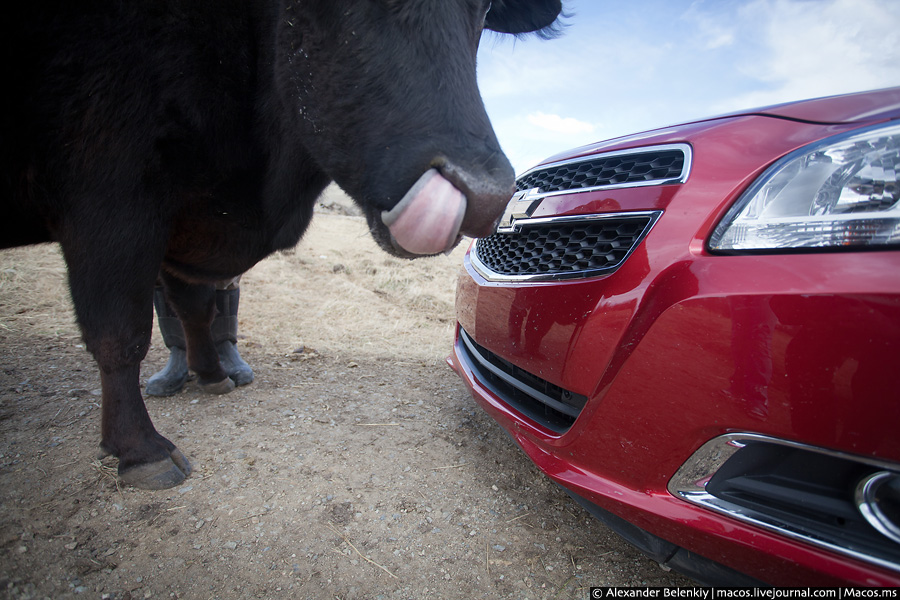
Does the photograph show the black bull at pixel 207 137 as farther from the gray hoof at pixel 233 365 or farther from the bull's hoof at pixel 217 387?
the gray hoof at pixel 233 365

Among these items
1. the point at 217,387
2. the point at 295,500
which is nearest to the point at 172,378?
the point at 217,387

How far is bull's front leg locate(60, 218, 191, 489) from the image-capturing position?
5.80 ft

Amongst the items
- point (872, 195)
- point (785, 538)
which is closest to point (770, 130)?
point (872, 195)

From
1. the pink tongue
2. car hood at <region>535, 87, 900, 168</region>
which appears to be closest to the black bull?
the pink tongue

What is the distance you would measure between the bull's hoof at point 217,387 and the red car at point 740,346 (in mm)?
1991

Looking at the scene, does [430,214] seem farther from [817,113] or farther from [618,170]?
[817,113]

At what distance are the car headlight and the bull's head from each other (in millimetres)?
674

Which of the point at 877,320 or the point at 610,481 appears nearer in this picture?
the point at 877,320

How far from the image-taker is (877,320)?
0.99 m

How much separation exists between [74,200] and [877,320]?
2528mm

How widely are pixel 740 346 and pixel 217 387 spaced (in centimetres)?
273

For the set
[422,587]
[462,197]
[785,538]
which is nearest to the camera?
[785,538]

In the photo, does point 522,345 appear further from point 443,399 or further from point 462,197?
point 443,399

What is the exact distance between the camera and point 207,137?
1.89 meters
